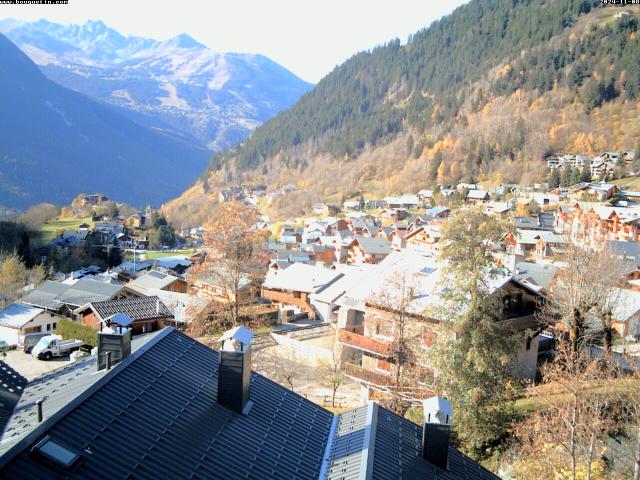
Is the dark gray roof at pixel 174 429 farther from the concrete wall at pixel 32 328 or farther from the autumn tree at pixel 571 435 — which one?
the concrete wall at pixel 32 328

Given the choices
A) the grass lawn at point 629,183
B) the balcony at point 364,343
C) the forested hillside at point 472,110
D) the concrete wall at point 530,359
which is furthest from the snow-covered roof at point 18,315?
the forested hillside at point 472,110

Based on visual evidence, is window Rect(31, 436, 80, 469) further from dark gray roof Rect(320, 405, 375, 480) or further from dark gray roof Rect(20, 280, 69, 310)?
dark gray roof Rect(20, 280, 69, 310)

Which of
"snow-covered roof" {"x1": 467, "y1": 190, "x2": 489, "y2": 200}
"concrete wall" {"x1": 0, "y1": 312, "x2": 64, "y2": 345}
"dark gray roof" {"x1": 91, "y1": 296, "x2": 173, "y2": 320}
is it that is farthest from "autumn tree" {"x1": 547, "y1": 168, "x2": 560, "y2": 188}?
"concrete wall" {"x1": 0, "y1": 312, "x2": 64, "y2": 345}

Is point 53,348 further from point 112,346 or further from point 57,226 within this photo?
point 57,226

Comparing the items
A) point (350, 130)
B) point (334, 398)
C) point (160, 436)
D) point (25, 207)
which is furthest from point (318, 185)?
point (160, 436)

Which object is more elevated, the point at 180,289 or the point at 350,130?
the point at 350,130

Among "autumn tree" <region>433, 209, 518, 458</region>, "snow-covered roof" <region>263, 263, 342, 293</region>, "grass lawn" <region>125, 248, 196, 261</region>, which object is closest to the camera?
"autumn tree" <region>433, 209, 518, 458</region>

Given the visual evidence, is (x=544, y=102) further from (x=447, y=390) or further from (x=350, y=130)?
(x=447, y=390)
